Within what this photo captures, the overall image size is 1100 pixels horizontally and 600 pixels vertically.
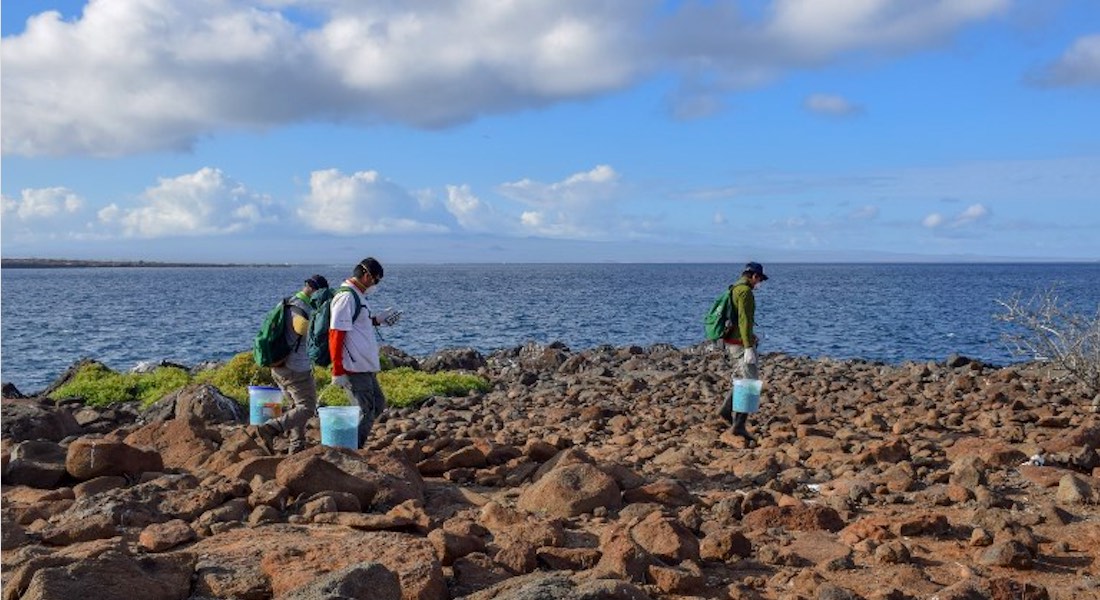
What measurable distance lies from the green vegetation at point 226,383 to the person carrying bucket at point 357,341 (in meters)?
8.79

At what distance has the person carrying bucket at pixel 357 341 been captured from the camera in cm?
962

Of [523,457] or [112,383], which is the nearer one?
[523,457]

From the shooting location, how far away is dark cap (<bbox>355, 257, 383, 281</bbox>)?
9688 mm

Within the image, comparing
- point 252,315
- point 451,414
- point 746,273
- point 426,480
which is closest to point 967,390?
point 746,273

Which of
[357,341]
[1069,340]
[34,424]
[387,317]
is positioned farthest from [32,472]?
[1069,340]

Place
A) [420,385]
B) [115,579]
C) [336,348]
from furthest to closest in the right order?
1. [420,385]
2. [336,348]
3. [115,579]

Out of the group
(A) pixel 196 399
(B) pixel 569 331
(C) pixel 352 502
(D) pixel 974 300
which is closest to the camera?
(C) pixel 352 502

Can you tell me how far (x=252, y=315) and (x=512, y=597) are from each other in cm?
5872

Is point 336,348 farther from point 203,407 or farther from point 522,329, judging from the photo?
point 522,329

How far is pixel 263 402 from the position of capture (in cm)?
1174

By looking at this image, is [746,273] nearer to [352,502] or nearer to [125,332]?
[352,502]

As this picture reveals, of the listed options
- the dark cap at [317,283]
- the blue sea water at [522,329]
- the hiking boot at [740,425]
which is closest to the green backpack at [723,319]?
the hiking boot at [740,425]

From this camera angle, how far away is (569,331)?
47.5m

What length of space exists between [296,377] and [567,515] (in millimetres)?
4102
